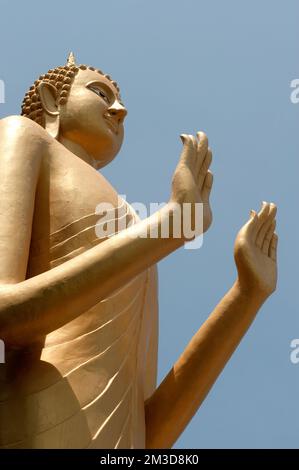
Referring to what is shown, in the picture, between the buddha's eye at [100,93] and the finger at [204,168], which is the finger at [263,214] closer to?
the finger at [204,168]

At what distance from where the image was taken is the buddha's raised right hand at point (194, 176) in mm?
6203

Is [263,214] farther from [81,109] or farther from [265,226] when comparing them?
[81,109]

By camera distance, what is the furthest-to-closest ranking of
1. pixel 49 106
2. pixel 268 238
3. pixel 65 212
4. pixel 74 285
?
pixel 49 106 < pixel 268 238 < pixel 65 212 < pixel 74 285

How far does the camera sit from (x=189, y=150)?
634cm

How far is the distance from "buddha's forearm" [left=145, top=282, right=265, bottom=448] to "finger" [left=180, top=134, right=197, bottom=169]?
1.02m

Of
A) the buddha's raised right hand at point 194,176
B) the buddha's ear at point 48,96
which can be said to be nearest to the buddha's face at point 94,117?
the buddha's ear at point 48,96

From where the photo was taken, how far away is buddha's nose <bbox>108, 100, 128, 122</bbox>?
25.9 feet

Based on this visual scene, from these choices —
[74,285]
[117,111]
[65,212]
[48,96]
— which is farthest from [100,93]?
[74,285]

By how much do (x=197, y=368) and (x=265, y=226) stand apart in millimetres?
981

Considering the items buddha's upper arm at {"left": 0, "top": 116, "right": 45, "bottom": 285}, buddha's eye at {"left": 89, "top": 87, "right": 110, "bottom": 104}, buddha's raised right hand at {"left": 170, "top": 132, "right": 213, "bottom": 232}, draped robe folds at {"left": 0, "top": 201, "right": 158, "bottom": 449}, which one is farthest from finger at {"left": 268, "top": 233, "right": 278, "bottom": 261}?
buddha's eye at {"left": 89, "top": 87, "right": 110, "bottom": 104}

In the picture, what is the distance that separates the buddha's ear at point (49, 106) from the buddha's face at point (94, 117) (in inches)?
1.9
